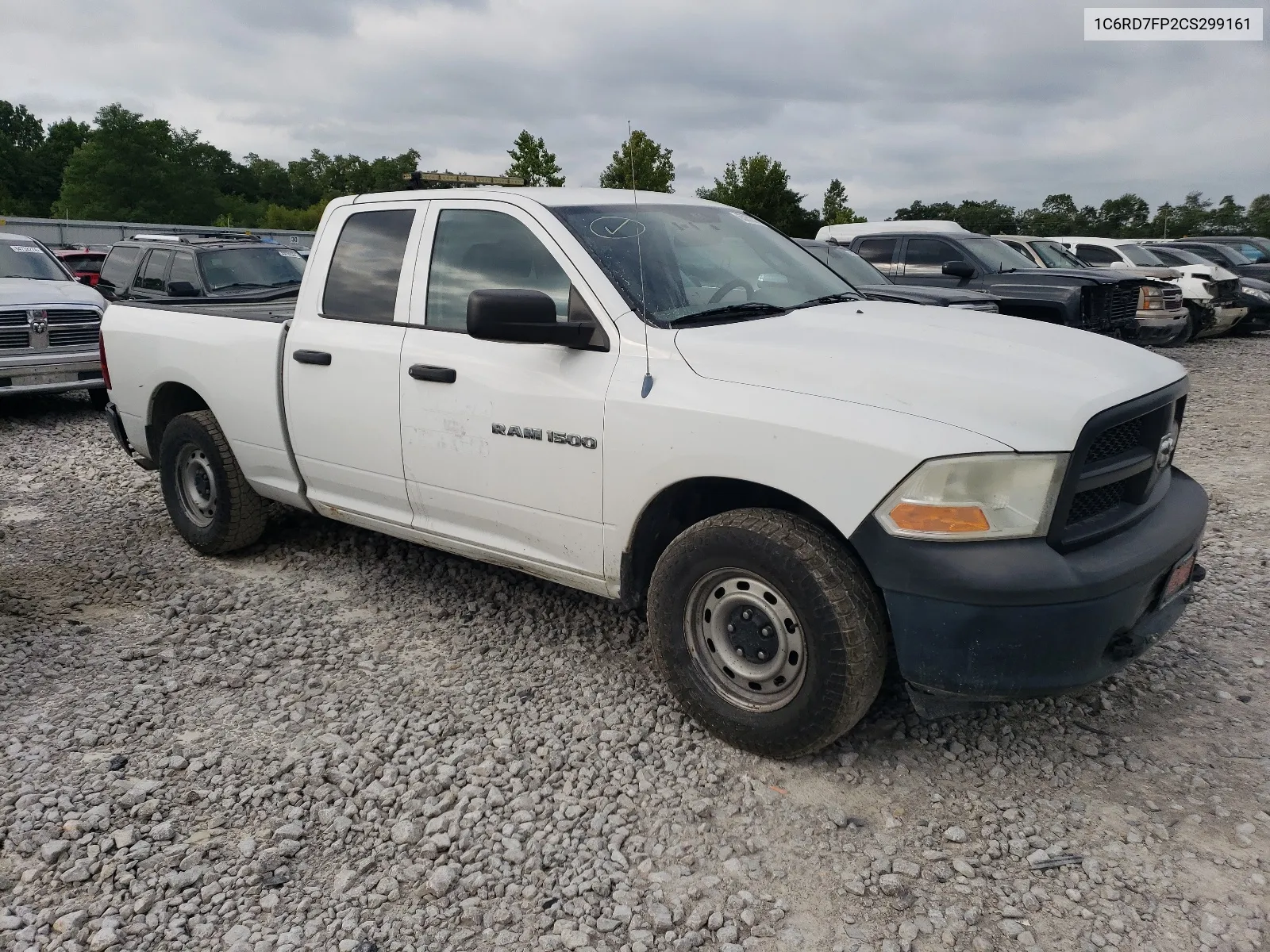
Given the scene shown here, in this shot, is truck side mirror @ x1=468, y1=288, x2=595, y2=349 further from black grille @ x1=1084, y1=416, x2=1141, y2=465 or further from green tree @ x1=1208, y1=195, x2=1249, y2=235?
green tree @ x1=1208, y1=195, x2=1249, y2=235

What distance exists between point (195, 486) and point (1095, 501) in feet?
15.1

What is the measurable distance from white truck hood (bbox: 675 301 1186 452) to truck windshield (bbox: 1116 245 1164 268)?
50.3 feet

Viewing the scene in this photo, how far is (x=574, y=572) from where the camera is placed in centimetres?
368

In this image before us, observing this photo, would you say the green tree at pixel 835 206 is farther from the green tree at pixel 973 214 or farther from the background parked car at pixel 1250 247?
the background parked car at pixel 1250 247

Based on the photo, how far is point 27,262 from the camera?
10.5 metres

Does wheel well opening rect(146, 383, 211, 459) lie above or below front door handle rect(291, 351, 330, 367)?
below

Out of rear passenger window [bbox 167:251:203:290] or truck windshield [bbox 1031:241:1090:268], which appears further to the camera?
truck windshield [bbox 1031:241:1090:268]

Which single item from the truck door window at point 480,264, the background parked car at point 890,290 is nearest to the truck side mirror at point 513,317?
the truck door window at point 480,264

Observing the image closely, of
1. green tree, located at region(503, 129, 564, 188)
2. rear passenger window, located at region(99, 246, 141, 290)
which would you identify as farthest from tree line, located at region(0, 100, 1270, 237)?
rear passenger window, located at region(99, 246, 141, 290)

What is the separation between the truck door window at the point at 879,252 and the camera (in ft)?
41.6

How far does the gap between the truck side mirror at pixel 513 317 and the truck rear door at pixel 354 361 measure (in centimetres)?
90

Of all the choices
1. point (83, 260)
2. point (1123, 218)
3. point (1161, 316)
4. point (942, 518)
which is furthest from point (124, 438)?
point (1123, 218)

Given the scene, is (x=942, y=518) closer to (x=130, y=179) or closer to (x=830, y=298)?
(x=830, y=298)

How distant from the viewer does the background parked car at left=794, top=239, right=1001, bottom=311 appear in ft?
28.0
